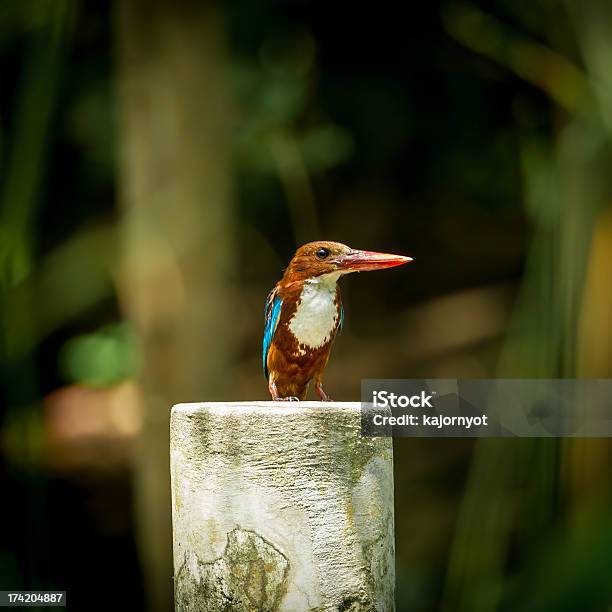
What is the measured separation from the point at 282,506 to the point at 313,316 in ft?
1.51

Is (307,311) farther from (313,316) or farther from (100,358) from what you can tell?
(100,358)

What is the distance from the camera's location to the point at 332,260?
5.75 feet

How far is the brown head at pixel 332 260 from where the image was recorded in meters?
1.73

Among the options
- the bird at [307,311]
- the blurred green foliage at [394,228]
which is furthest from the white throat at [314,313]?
the blurred green foliage at [394,228]

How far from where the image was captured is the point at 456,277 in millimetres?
4719

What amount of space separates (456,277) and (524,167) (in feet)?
4.45

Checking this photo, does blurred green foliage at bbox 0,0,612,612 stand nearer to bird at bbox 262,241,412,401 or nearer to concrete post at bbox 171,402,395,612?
bird at bbox 262,241,412,401

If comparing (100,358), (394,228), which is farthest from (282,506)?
(394,228)

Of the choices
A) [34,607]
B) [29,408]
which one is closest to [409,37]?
[29,408]

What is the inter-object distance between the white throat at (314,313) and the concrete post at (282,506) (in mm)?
359

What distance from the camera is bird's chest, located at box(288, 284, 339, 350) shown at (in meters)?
1.78

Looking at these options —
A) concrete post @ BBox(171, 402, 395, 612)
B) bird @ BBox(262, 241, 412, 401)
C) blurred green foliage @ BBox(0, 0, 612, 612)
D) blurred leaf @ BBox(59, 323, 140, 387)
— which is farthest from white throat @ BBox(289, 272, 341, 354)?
blurred leaf @ BBox(59, 323, 140, 387)

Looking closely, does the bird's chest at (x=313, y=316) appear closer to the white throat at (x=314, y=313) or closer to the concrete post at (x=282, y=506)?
the white throat at (x=314, y=313)

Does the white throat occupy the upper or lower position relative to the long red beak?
lower
